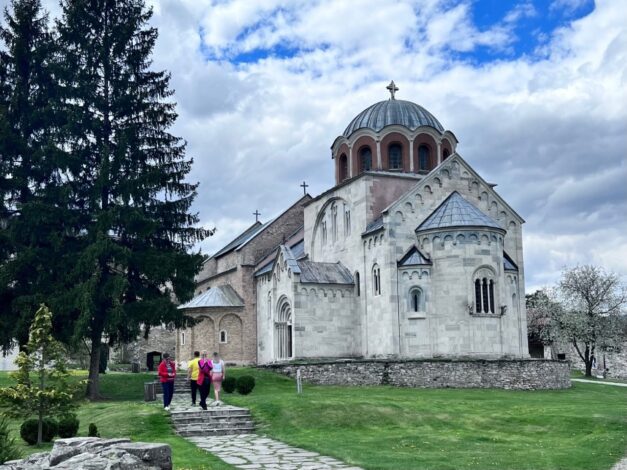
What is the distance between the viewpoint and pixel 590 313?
4784 cm

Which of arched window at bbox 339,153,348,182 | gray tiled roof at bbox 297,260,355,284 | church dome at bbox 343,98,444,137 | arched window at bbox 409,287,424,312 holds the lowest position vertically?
arched window at bbox 409,287,424,312

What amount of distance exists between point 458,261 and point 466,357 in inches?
175

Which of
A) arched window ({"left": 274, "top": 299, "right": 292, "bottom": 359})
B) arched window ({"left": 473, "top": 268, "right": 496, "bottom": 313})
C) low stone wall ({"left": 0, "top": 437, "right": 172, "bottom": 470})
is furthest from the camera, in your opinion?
arched window ({"left": 274, "top": 299, "right": 292, "bottom": 359})

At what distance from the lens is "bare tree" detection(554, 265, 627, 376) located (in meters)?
47.2

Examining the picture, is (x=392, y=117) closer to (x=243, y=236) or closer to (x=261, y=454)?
(x=243, y=236)

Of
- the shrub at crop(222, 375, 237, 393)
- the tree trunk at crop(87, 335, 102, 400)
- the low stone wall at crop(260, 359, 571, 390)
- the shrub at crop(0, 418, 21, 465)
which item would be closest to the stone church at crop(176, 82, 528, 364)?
the low stone wall at crop(260, 359, 571, 390)

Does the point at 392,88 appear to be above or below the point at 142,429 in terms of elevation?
above

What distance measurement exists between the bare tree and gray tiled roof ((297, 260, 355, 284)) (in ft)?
57.0

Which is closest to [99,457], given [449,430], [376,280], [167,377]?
[167,377]

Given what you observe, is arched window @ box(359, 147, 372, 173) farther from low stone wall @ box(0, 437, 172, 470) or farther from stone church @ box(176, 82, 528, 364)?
low stone wall @ box(0, 437, 172, 470)

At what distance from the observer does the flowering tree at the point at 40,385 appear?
1806 cm

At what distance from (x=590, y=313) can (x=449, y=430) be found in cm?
3191

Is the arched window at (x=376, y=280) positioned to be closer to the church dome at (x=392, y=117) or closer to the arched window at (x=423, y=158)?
the arched window at (x=423, y=158)

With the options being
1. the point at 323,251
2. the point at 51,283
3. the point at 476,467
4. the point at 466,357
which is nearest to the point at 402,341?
the point at 466,357
